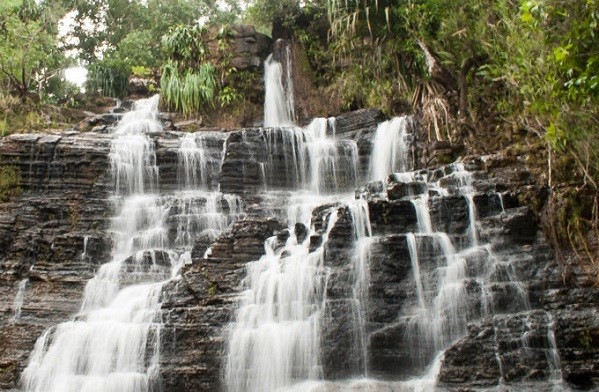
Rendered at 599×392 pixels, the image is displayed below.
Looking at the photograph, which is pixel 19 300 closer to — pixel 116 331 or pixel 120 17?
pixel 116 331

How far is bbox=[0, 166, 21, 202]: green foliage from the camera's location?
13.8m

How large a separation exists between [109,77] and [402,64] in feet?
38.0

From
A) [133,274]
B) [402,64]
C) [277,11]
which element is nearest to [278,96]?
[277,11]

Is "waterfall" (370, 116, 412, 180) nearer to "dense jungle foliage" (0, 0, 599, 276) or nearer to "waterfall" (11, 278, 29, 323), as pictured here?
"dense jungle foliage" (0, 0, 599, 276)

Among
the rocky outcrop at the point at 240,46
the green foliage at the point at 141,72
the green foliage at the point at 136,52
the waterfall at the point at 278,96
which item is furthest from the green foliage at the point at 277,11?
the green foliage at the point at 136,52

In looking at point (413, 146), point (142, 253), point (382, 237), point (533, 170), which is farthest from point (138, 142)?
point (533, 170)

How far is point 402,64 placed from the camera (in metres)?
16.6

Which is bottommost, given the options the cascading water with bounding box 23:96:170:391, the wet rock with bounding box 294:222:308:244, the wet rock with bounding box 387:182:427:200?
the cascading water with bounding box 23:96:170:391

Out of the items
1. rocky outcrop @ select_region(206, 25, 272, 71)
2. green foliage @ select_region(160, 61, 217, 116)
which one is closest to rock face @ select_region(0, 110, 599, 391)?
green foliage @ select_region(160, 61, 217, 116)

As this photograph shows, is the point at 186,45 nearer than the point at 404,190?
No

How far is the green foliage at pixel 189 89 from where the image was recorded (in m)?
19.0

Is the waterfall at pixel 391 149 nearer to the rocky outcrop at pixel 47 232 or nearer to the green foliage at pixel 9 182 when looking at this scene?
the rocky outcrop at pixel 47 232

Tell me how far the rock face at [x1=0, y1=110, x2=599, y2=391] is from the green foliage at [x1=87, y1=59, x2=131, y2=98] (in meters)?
9.96

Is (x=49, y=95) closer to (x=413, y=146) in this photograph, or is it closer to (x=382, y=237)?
(x=413, y=146)
